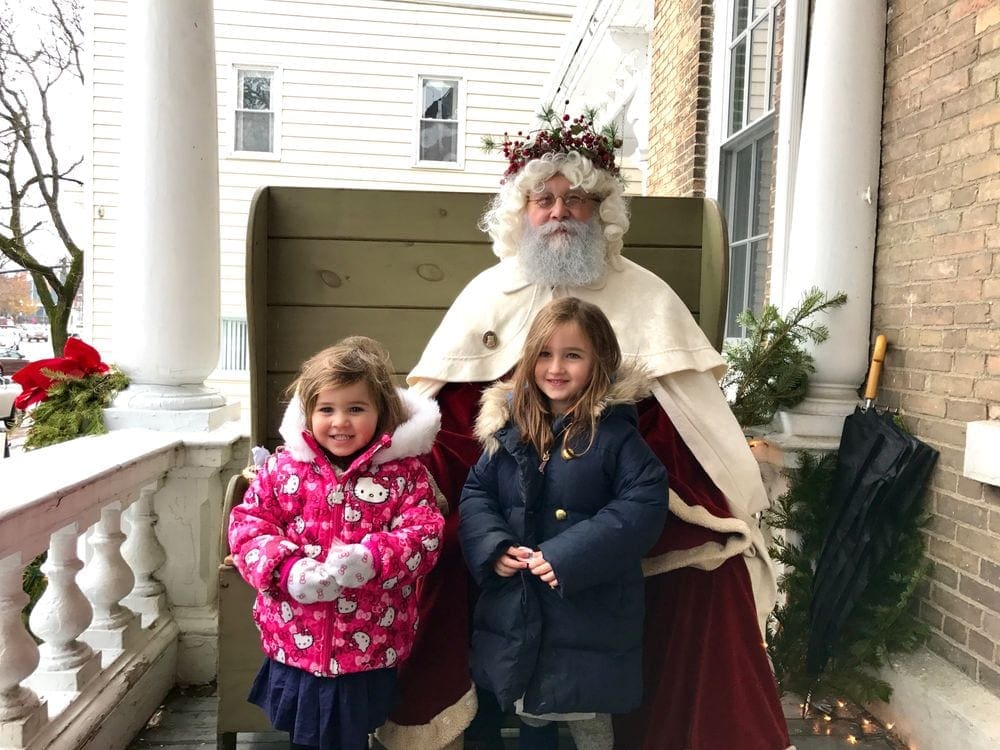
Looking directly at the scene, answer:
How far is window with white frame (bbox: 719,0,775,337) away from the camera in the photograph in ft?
13.4

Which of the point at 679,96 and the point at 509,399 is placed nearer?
the point at 509,399

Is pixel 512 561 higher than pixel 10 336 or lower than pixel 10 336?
higher

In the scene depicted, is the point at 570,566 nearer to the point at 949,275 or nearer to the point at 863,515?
the point at 863,515

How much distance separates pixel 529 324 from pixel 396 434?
0.75 metres

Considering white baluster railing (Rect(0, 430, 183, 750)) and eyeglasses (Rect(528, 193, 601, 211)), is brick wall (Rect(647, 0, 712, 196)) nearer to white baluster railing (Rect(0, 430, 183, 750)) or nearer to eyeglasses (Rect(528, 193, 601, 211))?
eyeglasses (Rect(528, 193, 601, 211))

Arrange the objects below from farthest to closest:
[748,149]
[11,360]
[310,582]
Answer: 1. [11,360]
2. [748,149]
3. [310,582]

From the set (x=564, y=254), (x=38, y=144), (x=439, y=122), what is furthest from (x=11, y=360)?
(x=564, y=254)

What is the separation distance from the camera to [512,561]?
5.55ft

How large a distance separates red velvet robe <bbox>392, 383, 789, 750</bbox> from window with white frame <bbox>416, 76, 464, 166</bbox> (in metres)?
8.06

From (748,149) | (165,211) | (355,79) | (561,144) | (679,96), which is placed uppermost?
(355,79)

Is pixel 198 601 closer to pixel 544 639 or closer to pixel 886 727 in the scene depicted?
pixel 544 639

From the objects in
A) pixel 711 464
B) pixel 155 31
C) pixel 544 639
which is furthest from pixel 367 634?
pixel 155 31

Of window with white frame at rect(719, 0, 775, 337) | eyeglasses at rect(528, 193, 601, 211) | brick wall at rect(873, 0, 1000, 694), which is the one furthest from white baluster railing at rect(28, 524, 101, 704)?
window with white frame at rect(719, 0, 775, 337)

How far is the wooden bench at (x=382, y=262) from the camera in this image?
282cm
